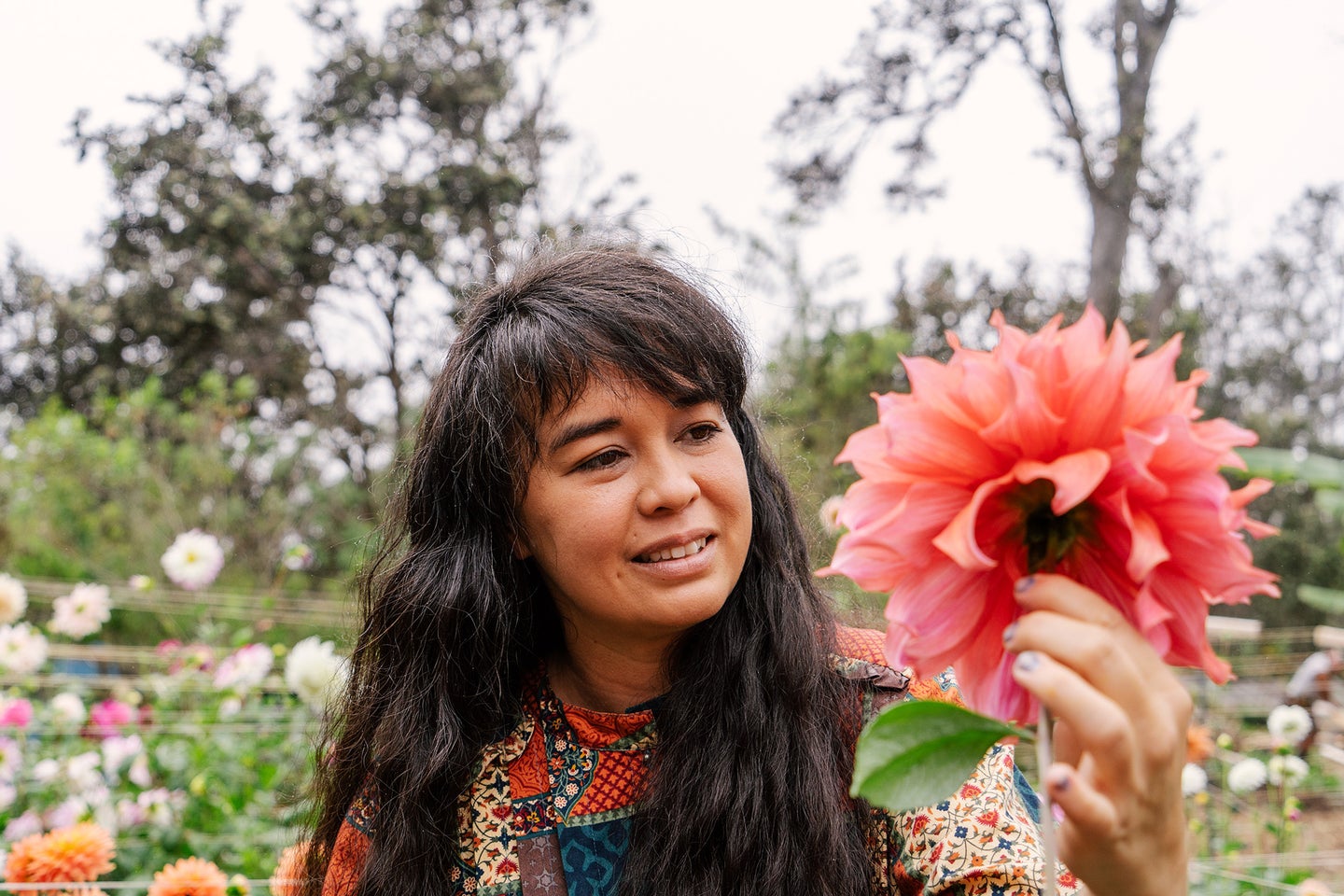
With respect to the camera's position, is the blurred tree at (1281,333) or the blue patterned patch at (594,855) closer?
the blue patterned patch at (594,855)

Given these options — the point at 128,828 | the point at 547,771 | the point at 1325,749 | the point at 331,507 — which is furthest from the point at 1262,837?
the point at 331,507

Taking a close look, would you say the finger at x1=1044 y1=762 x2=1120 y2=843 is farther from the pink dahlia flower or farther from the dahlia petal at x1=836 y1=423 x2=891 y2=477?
the pink dahlia flower

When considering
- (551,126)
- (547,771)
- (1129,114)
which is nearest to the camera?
(547,771)

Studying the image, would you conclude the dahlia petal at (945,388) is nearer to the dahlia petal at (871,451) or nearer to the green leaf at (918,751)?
the dahlia petal at (871,451)

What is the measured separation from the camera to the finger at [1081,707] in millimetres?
533

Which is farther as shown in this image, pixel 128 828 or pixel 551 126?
pixel 551 126

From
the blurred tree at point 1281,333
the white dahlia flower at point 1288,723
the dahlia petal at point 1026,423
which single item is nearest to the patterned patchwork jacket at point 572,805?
the dahlia petal at point 1026,423

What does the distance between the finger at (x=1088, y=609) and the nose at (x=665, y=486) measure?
758 mm

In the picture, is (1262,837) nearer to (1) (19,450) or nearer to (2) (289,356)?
(1) (19,450)

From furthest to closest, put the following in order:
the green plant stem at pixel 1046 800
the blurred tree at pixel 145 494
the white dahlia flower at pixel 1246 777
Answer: the blurred tree at pixel 145 494 → the white dahlia flower at pixel 1246 777 → the green plant stem at pixel 1046 800

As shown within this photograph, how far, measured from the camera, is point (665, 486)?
1.30 meters

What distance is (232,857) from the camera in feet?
7.86

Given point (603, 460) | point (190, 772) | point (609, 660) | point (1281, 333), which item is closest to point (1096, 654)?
point (603, 460)

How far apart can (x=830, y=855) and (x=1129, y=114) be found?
691cm
